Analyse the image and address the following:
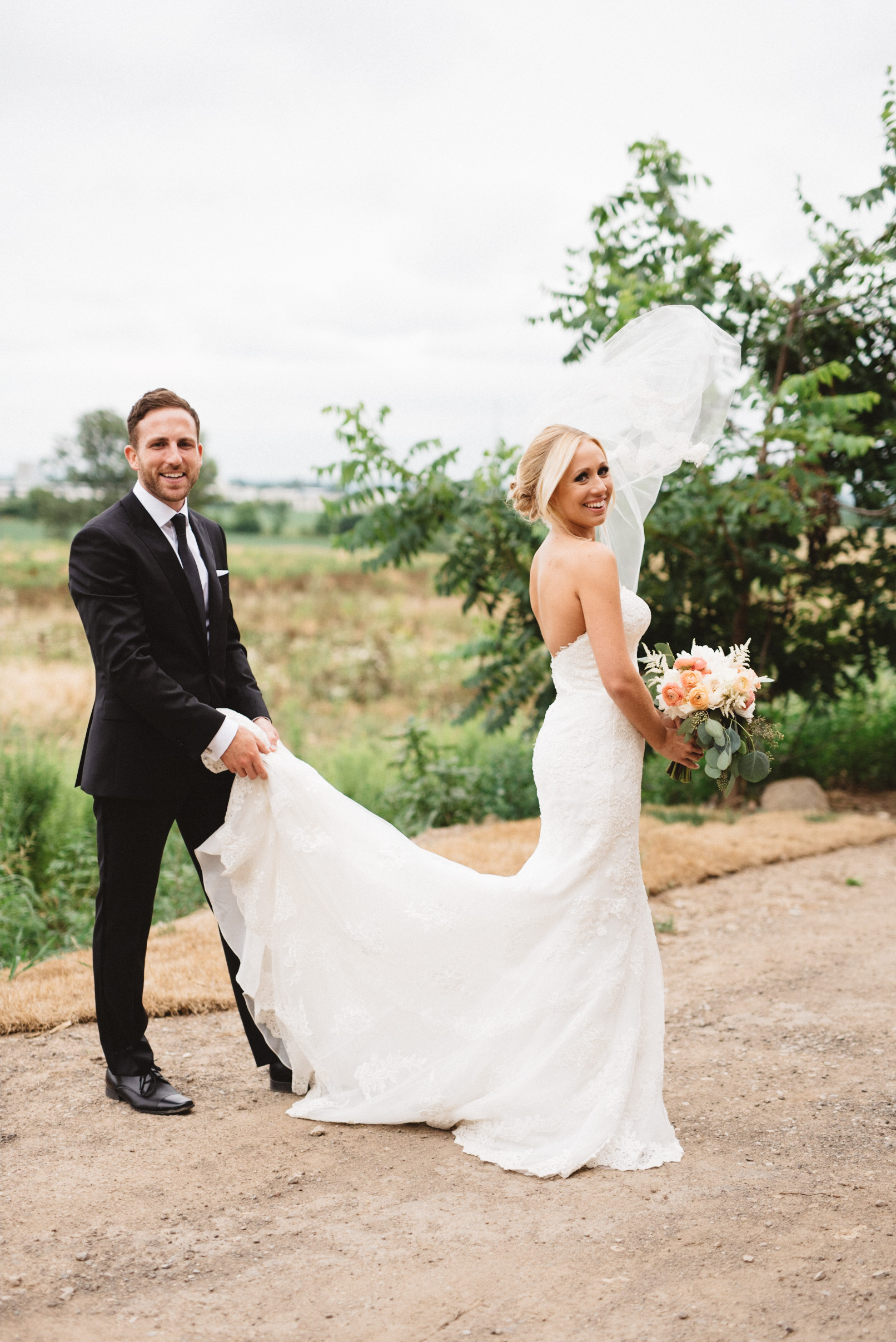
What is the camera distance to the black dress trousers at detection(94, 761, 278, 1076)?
3934 mm

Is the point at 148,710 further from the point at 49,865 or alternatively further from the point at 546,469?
the point at 49,865

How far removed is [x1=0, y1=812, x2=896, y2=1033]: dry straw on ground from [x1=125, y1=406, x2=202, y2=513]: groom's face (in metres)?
2.49

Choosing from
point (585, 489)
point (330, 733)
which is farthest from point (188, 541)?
point (330, 733)

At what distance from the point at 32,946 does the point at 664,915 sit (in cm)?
396

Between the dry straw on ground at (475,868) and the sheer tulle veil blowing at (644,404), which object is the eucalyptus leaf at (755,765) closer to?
the sheer tulle veil blowing at (644,404)

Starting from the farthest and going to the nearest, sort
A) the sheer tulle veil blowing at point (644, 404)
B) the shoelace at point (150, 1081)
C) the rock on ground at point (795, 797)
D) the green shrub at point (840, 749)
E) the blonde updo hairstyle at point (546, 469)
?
1. the green shrub at point (840, 749)
2. the rock on ground at point (795, 797)
3. the shoelace at point (150, 1081)
4. the sheer tulle veil blowing at point (644, 404)
5. the blonde updo hairstyle at point (546, 469)

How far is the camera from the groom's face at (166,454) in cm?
380

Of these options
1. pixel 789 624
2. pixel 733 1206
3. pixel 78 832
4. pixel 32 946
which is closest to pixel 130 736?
pixel 733 1206

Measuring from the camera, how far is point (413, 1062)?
3838 millimetres

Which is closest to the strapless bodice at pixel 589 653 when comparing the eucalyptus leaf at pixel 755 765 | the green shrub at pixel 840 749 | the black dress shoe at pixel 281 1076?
the eucalyptus leaf at pixel 755 765

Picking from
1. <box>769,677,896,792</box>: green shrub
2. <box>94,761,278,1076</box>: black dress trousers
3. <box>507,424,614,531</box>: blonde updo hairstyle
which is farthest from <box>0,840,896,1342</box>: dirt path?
<box>769,677,896,792</box>: green shrub

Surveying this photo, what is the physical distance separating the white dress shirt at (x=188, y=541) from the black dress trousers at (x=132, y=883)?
0.20m

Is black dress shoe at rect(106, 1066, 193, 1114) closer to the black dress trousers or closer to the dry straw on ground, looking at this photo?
the black dress trousers

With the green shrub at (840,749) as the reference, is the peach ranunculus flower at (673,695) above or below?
above
